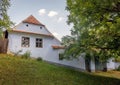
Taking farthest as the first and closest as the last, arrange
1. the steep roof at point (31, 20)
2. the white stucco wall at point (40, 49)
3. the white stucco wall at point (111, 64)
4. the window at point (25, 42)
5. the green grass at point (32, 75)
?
the white stucco wall at point (111, 64), the steep roof at point (31, 20), the window at point (25, 42), the white stucco wall at point (40, 49), the green grass at point (32, 75)

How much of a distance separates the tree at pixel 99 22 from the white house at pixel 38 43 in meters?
13.7

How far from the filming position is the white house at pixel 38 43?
108ft

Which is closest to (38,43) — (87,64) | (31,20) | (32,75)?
(31,20)

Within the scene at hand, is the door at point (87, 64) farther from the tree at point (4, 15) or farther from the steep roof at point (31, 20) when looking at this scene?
the tree at point (4, 15)

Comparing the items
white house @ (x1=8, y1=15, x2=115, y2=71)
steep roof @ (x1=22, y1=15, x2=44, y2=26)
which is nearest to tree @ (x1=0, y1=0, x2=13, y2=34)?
white house @ (x1=8, y1=15, x2=115, y2=71)

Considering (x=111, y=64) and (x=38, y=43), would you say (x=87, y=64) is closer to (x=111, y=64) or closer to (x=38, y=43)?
(x=111, y=64)

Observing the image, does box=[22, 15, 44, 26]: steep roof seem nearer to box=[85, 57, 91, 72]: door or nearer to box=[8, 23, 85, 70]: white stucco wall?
box=[8, 23, 85, 70]: white stucco wall

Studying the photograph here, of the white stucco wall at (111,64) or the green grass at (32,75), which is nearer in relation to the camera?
the green grass at (32,75)

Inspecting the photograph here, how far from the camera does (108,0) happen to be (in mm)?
14445

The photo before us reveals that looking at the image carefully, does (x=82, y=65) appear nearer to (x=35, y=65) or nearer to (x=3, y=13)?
(x=35, y=65)

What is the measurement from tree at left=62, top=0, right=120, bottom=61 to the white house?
44.9 feet

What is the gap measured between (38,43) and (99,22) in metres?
19.6

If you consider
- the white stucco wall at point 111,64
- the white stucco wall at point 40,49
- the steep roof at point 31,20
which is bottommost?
the white stucco wall at point 111,64

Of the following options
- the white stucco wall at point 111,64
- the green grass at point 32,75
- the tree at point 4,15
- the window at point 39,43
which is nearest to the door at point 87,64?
the white stucco wall at point 111,64
